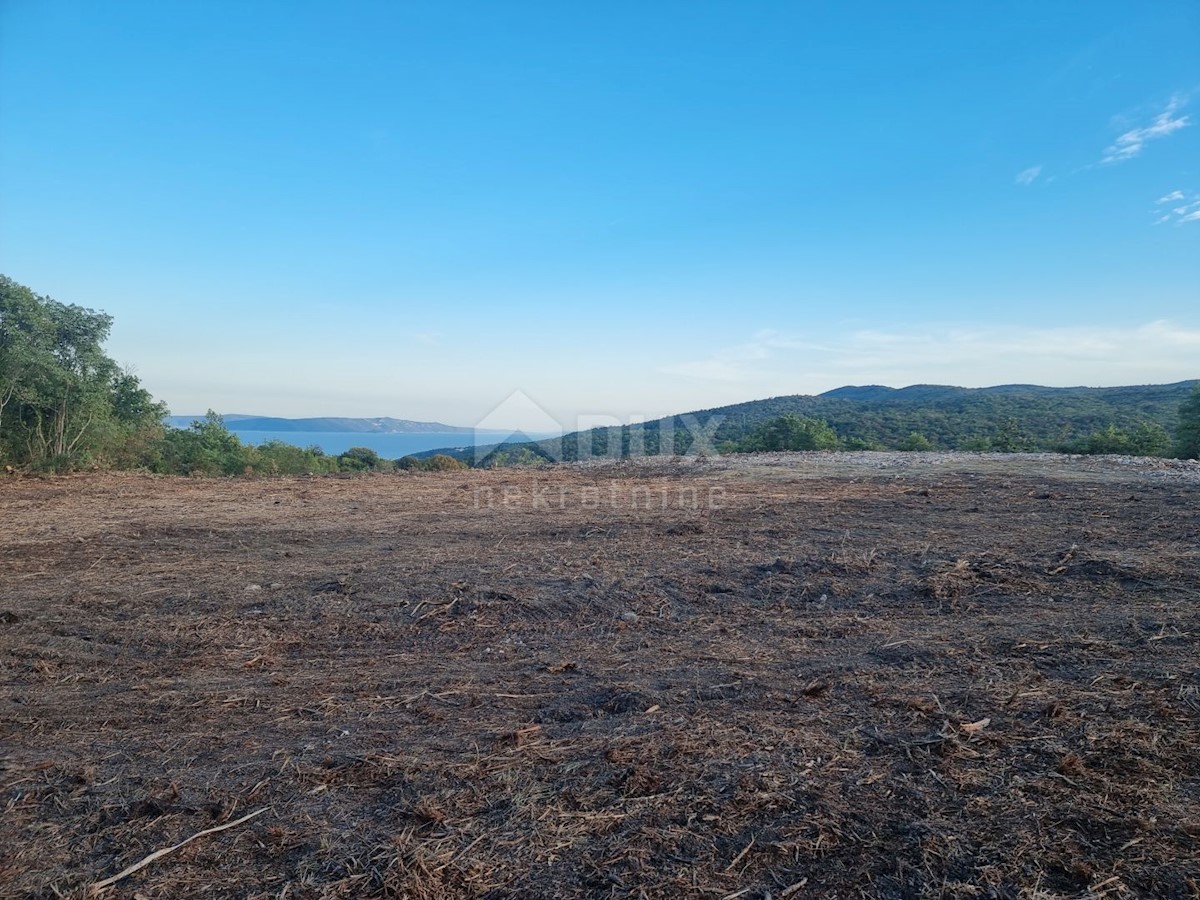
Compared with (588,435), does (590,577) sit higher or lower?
lower

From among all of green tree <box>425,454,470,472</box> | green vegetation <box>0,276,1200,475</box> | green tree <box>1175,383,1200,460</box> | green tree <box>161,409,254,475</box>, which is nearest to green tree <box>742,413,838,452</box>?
green vegetation <box>0,276,1200,475</box>

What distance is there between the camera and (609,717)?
3.21m

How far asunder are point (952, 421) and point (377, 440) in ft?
140

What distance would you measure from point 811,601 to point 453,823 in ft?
12.6

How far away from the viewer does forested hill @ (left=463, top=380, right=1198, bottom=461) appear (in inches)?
992

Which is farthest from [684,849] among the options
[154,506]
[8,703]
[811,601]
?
[154,506]

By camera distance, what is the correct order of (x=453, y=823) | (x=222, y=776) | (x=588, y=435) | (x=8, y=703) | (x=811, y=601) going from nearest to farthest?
1. (x=453, y=823)
2. (x=222, y=776)
3. (x=8, y=703)
4. (x=811, y=601)
5. (x=588, y=435)

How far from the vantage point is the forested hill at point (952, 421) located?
25188 millimetres

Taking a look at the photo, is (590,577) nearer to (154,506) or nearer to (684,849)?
(684,849)

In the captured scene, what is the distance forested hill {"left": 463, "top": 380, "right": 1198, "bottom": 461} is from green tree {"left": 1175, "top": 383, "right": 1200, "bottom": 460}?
184 cm

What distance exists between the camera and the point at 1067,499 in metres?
10.2

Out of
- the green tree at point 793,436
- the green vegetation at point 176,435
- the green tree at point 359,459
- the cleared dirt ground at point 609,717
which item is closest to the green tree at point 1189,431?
the green vegetation at point 176,435

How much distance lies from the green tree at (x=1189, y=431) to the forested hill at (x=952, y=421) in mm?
1839

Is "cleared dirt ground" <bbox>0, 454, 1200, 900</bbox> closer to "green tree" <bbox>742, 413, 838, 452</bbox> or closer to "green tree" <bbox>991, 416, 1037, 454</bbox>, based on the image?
"green tree" <bbox>742, 413, 838, 452</bbox>
